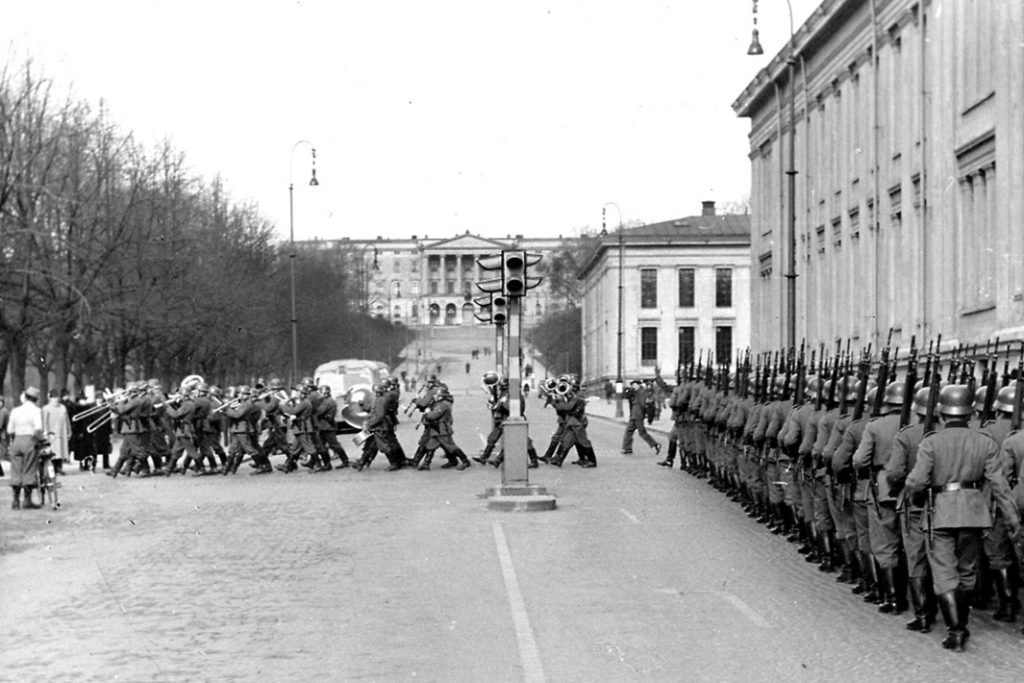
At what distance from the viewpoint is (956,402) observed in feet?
36.0

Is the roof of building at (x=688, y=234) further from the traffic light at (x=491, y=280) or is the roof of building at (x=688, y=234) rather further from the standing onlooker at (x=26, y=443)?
the standing onlooker at (x=26, y=443)

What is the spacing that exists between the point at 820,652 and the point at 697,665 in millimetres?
957

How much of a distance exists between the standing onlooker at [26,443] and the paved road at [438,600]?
538 mm

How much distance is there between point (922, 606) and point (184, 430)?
22.3 m

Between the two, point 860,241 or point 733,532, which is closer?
point 733,532

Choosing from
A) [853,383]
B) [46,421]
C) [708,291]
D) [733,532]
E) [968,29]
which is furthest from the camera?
[708,291]

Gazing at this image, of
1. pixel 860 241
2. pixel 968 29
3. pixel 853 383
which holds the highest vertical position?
pixel 968 29

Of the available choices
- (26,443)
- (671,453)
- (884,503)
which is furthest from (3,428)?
(884,503)

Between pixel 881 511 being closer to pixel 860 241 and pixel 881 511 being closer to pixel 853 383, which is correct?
pixel 853 383

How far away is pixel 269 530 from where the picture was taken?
19.8 metres

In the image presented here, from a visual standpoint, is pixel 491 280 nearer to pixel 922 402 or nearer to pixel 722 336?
pixel 922 402

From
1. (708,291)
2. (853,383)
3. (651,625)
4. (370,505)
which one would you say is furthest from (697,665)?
(708,291)

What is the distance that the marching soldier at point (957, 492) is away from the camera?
10977mm

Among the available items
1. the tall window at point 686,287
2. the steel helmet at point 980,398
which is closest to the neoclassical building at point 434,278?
the tall window at point 686,287
